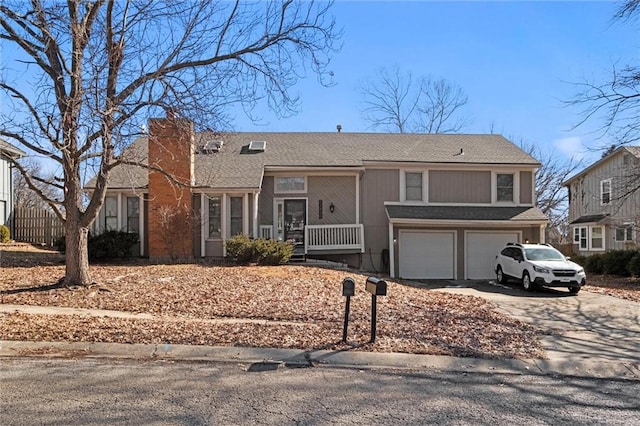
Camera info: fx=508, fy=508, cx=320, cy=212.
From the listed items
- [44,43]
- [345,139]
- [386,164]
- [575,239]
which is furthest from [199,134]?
[575,239]

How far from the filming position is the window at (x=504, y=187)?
21.7 m

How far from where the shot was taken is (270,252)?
56.7 ft

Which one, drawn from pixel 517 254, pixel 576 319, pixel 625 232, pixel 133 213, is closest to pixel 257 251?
pixel 133 213

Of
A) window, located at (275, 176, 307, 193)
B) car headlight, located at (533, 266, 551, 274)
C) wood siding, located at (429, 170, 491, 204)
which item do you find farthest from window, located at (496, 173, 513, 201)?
window, located at (275, 176, 307, 193)

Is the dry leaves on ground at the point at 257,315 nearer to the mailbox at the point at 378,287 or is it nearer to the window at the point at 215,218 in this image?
the mailbox at the point at 378,287

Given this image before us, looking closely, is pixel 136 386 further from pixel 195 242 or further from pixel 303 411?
pixel 195 242

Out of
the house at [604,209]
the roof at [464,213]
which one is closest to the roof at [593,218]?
the house at [604,209]

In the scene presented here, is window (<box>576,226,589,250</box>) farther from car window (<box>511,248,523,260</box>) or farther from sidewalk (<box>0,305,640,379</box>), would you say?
sidewalk (<box>0,305,640,379</box>)

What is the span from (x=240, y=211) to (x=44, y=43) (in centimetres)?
1059

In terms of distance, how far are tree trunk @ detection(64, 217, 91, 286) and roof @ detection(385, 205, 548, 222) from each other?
38.2 feet

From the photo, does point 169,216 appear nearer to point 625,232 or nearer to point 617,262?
point 617,262

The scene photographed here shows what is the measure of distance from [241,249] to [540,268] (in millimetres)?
9637

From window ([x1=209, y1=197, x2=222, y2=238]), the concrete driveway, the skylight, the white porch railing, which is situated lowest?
the concrete driveway

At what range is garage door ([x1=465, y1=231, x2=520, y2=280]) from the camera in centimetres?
2114
